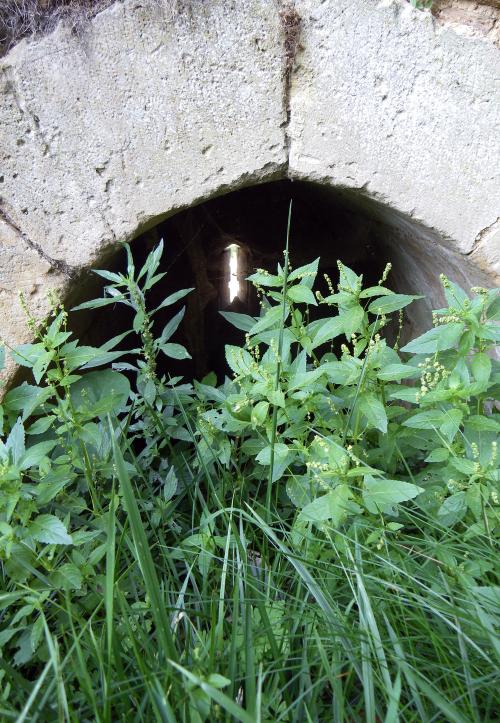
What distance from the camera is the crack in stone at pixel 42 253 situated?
1.79m

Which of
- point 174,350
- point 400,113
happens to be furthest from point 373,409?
point 400,113

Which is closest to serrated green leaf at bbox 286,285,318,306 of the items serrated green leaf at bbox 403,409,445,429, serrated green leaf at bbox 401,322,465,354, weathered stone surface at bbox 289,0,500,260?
serrated green leaf at bbox 401,322,465,354

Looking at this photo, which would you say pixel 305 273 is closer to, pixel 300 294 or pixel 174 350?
pixel 300 294

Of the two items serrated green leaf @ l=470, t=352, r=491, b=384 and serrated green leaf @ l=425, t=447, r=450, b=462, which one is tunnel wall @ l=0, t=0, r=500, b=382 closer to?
serrated green leaf @ l=470, t=352, r=491, b=384

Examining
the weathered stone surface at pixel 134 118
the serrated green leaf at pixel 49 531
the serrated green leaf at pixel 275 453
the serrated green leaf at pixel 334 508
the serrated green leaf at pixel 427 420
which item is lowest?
the serrated green leaf at pixel 49 531

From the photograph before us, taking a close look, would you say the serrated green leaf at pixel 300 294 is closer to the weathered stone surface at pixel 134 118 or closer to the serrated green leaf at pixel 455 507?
the weathered stone surface at pixel 134 118

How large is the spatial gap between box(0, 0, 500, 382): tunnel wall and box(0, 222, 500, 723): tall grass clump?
0.28 m

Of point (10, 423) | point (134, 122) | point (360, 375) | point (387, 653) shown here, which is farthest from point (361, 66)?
point (387, 653)

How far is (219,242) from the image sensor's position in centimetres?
446

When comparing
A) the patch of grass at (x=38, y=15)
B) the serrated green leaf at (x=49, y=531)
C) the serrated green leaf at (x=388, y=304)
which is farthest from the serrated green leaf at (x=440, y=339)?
the patch of grass at (x=38, y=15)

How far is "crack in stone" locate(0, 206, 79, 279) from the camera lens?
1.79 m

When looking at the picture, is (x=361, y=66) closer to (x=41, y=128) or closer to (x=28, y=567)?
(x=41, y=128)

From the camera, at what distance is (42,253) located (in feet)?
5.96

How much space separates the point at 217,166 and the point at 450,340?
848 mm
